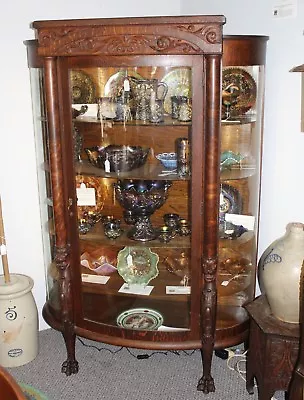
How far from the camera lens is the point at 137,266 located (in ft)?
7.89

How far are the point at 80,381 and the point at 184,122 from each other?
1.29 meters

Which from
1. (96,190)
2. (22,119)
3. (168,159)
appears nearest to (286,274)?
(168,159)

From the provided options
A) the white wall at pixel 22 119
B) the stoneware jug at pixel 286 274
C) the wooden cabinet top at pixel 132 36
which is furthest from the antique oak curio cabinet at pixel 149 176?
the stoneware jug at pixel 286 274

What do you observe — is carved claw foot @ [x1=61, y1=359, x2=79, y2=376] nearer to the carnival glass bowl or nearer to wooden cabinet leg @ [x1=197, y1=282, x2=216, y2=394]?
wooden cabinet leg @ [x1=197, y1=282, x2=216, y2=394]

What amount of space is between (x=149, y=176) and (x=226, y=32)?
833mm

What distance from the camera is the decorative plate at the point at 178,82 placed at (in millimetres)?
1921

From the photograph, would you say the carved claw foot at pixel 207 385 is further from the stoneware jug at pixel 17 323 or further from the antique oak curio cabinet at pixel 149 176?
the stoneware jug at pixel 17 323

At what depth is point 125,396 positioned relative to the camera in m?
2.17

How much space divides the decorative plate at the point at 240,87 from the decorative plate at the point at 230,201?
328 mm

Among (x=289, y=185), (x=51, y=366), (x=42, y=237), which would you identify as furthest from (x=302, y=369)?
(x=42, y=237)

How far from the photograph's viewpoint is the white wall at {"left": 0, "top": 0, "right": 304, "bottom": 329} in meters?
2.19

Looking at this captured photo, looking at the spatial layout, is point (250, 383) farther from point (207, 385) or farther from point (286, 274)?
point (286, 274)

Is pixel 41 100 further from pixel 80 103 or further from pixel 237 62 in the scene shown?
pixel 237 62

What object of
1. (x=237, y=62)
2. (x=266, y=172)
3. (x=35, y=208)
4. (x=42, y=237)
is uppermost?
(x=237, y=62)
